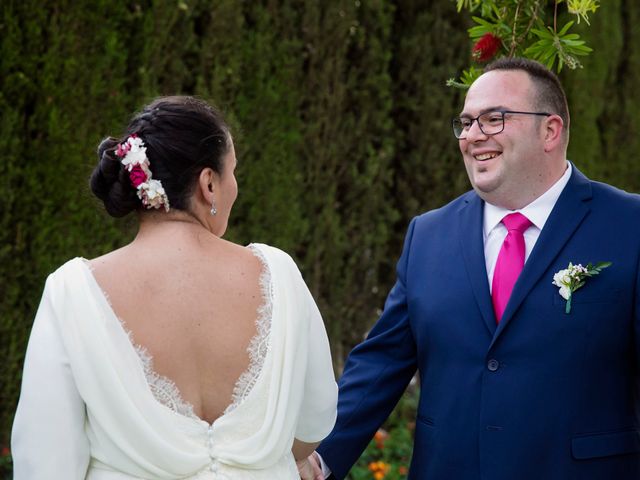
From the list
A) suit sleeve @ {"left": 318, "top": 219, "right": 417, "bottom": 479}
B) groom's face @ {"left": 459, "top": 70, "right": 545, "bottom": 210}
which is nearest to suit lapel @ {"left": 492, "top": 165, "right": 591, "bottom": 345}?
groom's face @ {"left": 459, "top": 70, "right": 545, "bottom": 210}

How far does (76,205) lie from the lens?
5168 millimetres

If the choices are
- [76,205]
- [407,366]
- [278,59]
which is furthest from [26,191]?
[407,366]

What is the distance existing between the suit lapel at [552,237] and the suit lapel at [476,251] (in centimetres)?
8

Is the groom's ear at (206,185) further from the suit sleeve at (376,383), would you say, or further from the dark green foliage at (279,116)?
the dark green foliage at (279,116)

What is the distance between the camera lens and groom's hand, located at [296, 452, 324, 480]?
143 inches

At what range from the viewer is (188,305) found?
9.11 ft

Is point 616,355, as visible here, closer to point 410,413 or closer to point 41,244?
point 41,244

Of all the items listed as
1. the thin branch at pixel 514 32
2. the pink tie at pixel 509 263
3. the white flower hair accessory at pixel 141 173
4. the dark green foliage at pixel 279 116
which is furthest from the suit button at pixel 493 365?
the dark green foliage at pixel 279 116

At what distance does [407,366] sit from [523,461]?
61 centimetres

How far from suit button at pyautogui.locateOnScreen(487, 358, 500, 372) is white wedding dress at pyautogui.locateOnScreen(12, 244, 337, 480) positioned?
2.73 ft

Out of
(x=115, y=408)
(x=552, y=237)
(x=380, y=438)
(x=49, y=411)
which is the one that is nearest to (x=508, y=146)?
(x=552, y=237)

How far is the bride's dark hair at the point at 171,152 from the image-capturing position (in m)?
2.83

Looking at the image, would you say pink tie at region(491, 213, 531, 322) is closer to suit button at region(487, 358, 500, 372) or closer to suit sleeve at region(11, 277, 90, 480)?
suit button at region(487, 358, 500, 372)

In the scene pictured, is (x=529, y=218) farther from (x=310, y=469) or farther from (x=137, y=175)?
(x=137, y=175)
